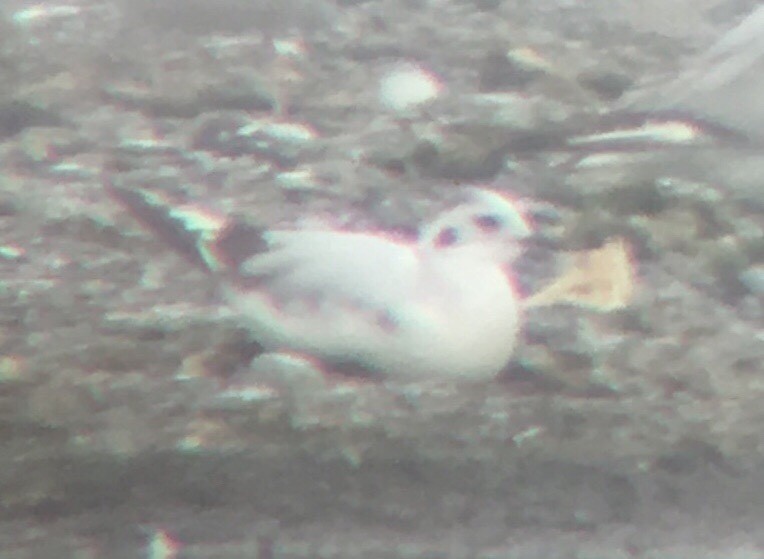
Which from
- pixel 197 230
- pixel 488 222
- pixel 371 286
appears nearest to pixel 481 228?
pixel 488 222

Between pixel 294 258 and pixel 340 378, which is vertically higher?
pixel 294 258

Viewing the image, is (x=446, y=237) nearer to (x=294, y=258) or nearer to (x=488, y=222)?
(x=488, y=222)

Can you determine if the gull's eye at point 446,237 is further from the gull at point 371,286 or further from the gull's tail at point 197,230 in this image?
the gull's tail at point 197,230

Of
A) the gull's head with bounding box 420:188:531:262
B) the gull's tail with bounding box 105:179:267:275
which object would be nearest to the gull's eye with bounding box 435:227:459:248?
the gull's head with bounding box 420:188:531:262

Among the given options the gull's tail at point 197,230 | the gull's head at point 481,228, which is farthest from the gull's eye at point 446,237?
the gull's tail at point 197,230

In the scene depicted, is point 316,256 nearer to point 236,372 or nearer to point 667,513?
point 236,372

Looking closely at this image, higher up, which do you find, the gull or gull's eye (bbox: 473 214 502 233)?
gull's eye (bbox: 473 214 502 233)

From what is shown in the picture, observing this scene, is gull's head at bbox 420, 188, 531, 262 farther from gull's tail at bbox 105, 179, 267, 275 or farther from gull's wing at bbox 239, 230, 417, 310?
gull's tail at bbox 105, 179, 267, 275

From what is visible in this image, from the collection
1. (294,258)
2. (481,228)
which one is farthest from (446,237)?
(294,258)
